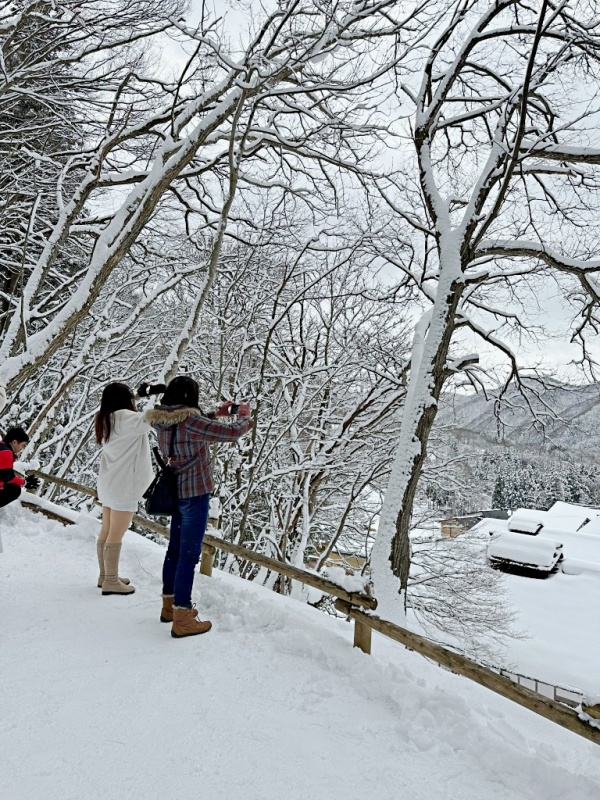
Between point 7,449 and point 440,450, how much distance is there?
12.8 metres

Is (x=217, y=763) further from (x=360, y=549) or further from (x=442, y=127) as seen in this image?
(x=360, y=549)

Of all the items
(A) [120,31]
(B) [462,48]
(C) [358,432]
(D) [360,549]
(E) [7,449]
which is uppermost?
(B) [462,48]

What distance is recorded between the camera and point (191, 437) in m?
3.19

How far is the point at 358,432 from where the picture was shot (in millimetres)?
10062

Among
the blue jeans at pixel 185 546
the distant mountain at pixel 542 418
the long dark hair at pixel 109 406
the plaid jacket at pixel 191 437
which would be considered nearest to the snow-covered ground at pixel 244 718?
the blue jeans at pixel 185 546

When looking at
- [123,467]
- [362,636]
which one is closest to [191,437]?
[123,467]

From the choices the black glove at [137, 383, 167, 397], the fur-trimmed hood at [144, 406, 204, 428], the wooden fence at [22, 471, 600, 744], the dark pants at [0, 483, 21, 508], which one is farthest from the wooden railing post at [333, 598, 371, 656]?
the dark pants at [0, 483, 21, 508]

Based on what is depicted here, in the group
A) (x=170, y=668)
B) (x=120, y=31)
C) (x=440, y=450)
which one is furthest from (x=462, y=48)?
(x=440, y=450)

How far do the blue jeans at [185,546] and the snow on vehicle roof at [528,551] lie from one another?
17.5 m

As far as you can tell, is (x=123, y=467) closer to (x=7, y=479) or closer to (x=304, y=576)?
(x=7, y=479)

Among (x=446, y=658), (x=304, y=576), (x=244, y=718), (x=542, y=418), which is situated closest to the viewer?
(x=244, y=718)

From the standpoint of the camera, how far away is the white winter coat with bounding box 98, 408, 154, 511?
3.69 meters

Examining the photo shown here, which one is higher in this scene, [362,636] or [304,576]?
[304,576]

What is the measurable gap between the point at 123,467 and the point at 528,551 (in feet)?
62.8
